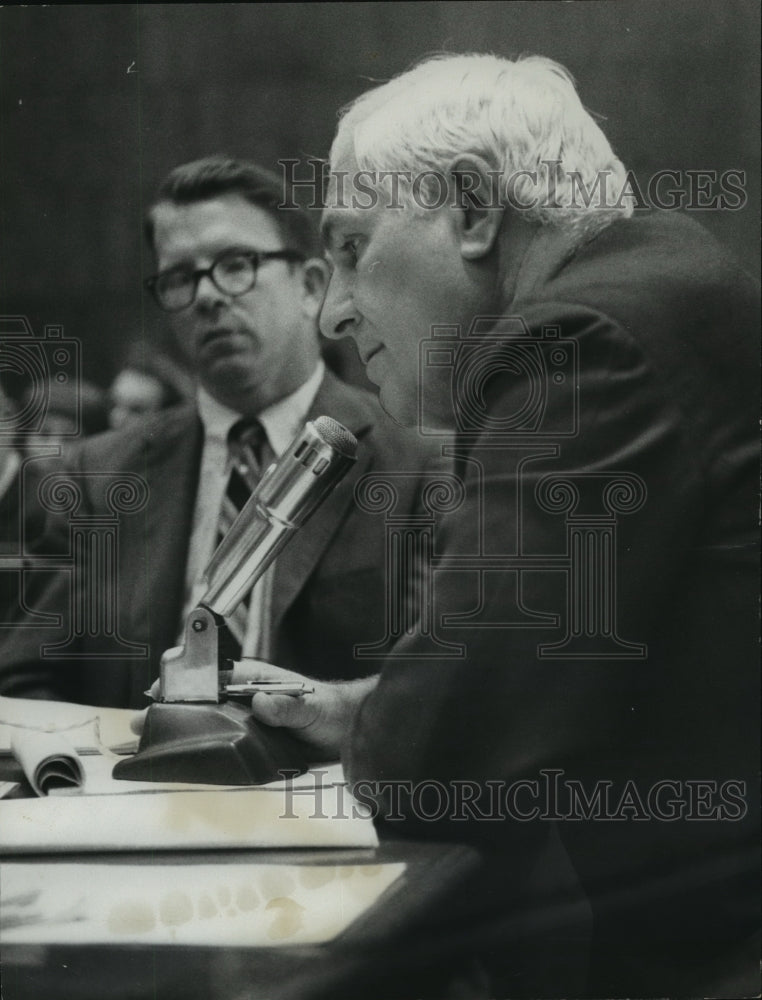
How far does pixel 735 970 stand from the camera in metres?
3.32

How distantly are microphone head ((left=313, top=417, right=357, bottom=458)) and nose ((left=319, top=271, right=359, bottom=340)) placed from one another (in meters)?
0.23

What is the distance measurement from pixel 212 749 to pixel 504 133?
180cm

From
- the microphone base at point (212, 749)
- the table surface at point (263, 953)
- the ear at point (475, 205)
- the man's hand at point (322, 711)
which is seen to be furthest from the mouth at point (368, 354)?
the table surface at point (263, 953)

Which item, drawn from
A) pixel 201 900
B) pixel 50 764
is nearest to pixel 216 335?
pixel 50 764

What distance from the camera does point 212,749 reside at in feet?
10.5

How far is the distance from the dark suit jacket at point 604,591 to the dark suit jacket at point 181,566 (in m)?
0.17

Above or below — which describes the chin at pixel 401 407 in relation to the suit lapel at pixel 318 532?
above

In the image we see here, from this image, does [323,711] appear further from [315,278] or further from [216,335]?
[315,278]

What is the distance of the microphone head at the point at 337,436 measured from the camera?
10.6 feet

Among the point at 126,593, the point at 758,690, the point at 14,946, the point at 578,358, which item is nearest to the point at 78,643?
the point at 126,593

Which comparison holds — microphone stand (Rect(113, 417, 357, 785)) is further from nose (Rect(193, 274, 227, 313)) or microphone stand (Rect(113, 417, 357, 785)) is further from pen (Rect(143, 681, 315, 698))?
nose (Rect(193, 274, 227, 313))

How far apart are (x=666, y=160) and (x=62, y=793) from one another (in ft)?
7.63

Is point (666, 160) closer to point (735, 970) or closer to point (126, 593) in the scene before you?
point (126, 593)

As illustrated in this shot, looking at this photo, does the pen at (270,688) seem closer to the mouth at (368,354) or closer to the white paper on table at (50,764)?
the white paper on table at (50,764)
